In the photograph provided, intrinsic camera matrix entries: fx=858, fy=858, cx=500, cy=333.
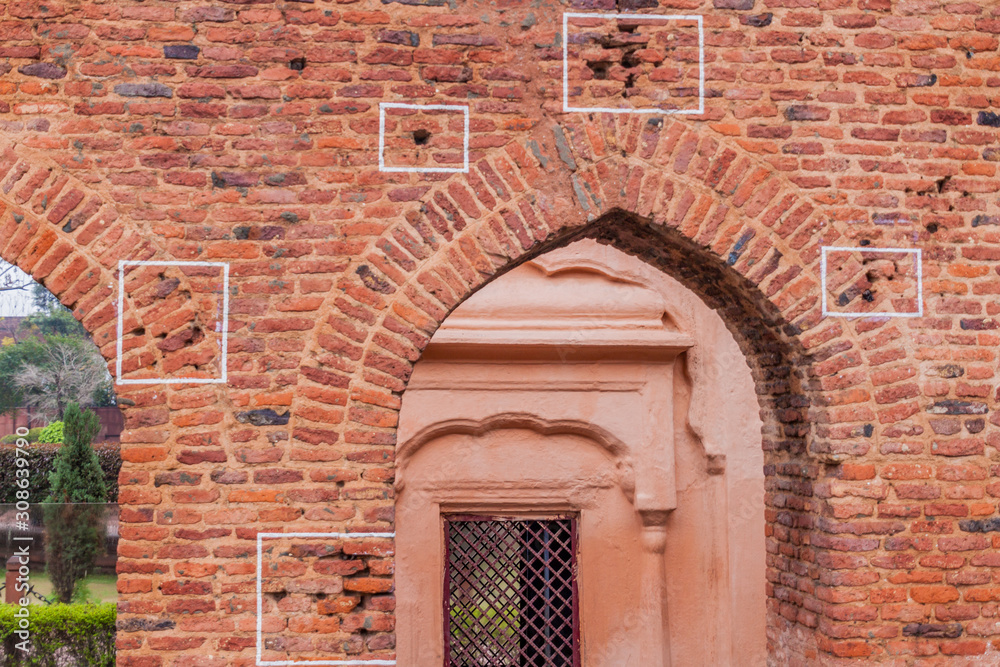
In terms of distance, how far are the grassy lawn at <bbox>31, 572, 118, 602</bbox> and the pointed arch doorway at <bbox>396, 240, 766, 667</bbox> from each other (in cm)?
435

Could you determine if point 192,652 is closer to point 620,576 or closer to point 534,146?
point 534,146

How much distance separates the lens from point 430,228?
3904 mm

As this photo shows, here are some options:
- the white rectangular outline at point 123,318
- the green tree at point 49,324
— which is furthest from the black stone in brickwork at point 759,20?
the green tree at point 49,324

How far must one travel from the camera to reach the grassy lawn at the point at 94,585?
353 inches

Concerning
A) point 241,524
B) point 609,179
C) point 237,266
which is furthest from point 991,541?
point 237,266

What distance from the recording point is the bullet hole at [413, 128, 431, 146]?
12.9ft

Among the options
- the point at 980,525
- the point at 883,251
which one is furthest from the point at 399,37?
the point at 980,525

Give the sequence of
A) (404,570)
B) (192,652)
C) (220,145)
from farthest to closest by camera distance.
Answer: (404,570) < (220,145) < (192,652)

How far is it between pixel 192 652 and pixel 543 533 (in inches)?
146

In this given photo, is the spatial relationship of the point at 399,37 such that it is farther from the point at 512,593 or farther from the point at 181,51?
the point at 512,593

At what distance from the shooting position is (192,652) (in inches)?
143

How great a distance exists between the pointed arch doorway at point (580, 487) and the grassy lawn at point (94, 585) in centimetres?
435

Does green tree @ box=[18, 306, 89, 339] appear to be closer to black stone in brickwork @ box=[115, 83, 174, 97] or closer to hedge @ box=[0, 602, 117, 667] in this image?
hedge @ box=[0, 602, 117, 667]

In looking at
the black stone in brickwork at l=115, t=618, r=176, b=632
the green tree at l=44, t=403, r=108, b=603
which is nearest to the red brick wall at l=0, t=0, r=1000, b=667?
the black stone in brickwork at l=115, t=618, r=176, b=632
